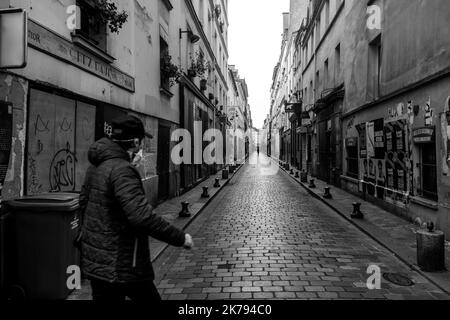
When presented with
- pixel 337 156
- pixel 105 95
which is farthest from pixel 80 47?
pixel 337 156

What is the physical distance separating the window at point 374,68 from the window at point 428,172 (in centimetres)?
390

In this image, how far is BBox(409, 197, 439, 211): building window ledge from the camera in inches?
292

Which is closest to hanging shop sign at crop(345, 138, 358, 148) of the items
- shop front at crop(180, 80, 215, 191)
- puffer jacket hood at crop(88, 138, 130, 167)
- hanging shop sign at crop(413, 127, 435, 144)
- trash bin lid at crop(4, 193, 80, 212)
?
hanging shop sign at crop(413, 127, 435, 144)

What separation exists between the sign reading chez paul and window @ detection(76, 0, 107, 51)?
12.7 inches

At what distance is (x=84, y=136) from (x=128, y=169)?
4602 mm

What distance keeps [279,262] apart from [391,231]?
129 inches

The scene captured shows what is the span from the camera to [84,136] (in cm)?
664

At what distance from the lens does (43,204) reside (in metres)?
3.90

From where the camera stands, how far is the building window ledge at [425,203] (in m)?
7.42

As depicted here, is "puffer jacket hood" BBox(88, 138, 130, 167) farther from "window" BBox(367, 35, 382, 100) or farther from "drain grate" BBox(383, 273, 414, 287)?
"window" BBox(367, 35, 382, 100)

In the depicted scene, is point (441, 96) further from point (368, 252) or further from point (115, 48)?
point (115, 48)

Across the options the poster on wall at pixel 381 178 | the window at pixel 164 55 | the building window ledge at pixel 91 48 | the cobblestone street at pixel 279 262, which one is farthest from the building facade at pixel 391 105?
the window at pixel 164 55

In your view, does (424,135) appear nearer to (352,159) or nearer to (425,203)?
(425,203)

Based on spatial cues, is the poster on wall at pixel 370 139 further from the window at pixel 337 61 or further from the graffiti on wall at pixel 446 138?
the window at pixel 337 61
